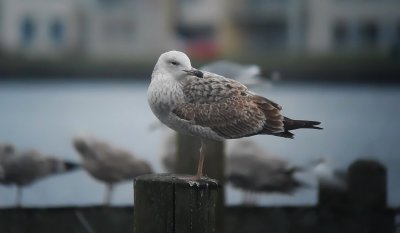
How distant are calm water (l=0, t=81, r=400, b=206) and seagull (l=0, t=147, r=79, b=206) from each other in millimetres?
223

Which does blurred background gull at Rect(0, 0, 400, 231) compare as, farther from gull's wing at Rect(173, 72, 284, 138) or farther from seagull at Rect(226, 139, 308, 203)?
gull's wing at Rect(173, 72, 284, 138)

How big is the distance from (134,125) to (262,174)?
13.9m

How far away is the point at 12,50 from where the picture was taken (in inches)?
1298

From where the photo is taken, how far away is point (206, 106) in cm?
303

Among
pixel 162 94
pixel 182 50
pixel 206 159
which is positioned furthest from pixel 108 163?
pixel 182 50

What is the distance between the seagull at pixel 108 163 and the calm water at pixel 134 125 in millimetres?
234

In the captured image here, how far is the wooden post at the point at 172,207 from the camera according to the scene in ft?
8.91

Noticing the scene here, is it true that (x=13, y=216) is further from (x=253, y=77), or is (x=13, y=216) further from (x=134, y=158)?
(x=253, y=77)

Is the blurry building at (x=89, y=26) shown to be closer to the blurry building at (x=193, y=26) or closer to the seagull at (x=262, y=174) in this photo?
the blurry building at (x=193, y=26)

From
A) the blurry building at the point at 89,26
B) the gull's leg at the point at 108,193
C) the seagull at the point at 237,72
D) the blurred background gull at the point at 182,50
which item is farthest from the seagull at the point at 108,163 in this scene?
the blurry building at the point at 89,26

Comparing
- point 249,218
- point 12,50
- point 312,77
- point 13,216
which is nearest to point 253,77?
point 249,218

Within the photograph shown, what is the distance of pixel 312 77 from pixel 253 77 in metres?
21.6

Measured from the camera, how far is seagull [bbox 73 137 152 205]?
476cm

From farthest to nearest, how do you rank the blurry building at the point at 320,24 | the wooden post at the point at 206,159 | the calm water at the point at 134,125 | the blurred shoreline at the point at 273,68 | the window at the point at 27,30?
the window at the point at 27,30, the blurry building at the point at 320,24, the blurred shoreline at the point at 273,68, the calm water at the point at 134,125, the wooden post at the point at 206,159
